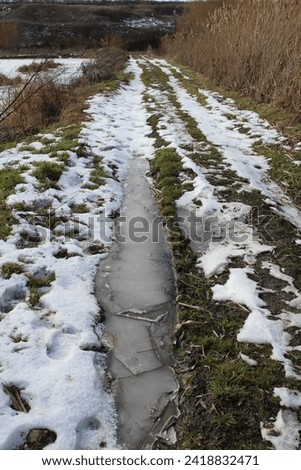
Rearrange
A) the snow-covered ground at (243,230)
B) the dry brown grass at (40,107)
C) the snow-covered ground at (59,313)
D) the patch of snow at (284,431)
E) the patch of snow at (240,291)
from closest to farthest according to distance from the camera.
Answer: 1. the patch of snow at (284,431)
2. the snow-covered ground at (59,313)
3. the snow-covered ground at (243,230)
4. the patch of snow at (240,291)
5. the dry brown grass at (40,107)

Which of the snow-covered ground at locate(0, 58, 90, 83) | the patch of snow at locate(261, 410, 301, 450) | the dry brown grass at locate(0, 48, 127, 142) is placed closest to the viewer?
the patch of snow at locate(261, 410, 301, 450)

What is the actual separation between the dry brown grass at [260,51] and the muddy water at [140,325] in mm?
4393

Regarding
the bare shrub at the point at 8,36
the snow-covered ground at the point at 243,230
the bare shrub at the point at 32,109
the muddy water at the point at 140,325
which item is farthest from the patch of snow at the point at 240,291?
the bare shrub at the point at 8,36

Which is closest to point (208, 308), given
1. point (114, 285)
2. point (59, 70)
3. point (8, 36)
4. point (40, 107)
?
point (114, 285)

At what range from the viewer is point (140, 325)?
2812mm

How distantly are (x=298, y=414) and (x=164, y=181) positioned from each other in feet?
11.4

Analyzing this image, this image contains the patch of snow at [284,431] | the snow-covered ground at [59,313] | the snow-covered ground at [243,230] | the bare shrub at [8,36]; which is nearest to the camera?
the patch of snow at [284,431]

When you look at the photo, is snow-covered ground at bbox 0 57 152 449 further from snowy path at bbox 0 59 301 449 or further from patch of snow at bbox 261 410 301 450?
patch of snow at bbox 261 410 301 450

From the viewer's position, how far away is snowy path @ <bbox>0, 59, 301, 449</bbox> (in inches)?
84.5

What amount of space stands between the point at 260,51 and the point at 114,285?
299 inches

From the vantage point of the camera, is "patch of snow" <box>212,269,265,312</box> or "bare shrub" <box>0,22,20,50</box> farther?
"bare shrub" <box>0,22,20,50</box>

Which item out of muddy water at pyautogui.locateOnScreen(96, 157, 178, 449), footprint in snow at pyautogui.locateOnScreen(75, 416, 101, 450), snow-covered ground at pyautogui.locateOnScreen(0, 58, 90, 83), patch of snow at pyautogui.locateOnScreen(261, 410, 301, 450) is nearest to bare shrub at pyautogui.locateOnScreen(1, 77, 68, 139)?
snow-covered ground at pyautogui.locateOnScreen(0, 58, 90, 83)

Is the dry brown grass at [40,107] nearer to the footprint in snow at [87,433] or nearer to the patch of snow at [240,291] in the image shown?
the patch of snow at [240,291]

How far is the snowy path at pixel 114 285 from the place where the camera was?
215cm
